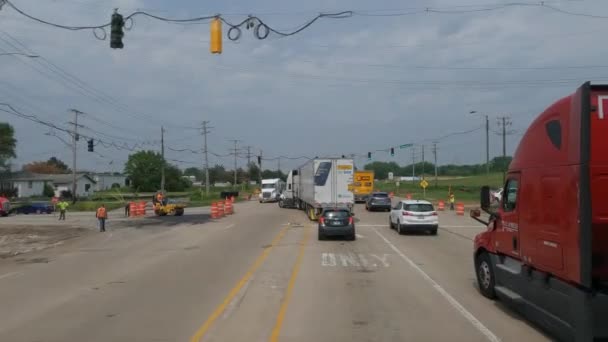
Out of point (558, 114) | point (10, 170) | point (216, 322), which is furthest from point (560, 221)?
point (10, 170)

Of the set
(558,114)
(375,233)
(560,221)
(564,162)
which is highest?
(558,114)

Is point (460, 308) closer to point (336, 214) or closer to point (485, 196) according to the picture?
point (485, 196)

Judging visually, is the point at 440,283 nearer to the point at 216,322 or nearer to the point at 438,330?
the point at 438,330

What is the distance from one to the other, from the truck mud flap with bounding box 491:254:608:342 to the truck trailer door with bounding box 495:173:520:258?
0.20 meters

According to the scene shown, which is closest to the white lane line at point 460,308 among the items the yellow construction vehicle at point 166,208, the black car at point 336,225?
the black car at point 336,225

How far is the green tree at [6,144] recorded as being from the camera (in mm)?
104312

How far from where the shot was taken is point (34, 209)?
6084 centimetres

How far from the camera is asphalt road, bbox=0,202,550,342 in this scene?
328 inches

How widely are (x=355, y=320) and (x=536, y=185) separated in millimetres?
3371

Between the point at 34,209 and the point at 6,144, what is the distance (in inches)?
2038

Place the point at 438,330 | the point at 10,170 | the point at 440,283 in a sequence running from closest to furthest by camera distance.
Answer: the point at 438,330 < the point at 440,283 < the point at 10,170

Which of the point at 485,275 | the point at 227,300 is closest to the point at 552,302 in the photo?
the point at 485,275

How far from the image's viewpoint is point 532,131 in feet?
28.8

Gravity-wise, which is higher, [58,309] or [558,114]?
[558,114]
